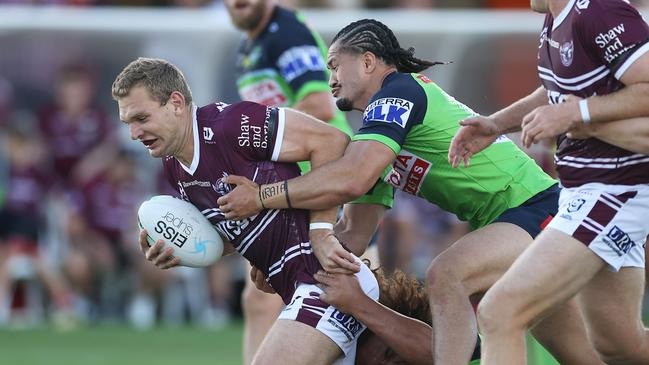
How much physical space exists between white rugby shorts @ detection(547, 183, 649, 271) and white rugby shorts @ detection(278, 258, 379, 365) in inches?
43.0

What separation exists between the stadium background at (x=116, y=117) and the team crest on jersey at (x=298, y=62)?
493 cm

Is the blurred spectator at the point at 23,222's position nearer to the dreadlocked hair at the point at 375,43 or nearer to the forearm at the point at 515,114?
the dreadlocked hair at the point at 375,43

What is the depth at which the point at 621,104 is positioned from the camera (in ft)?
17.0

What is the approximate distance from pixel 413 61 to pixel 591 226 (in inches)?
57.7

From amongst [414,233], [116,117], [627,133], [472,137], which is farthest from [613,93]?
[116,117]

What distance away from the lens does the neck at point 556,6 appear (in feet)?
17.5

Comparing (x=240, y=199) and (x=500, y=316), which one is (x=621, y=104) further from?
(x=240, y=199)

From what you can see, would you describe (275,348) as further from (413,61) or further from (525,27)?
(525,27)

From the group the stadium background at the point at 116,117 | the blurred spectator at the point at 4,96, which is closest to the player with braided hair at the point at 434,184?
the stadium background at the point at 116,117

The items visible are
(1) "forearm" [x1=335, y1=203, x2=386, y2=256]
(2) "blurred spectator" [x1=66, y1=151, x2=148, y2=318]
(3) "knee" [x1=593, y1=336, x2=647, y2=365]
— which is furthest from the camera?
(2) "blurred spectator" [x1=66, y1=151, x2=148, y2=318]

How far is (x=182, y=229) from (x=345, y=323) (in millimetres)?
888

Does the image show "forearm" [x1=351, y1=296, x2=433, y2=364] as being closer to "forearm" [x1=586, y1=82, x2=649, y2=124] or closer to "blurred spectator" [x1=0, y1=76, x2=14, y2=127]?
"forearm" [x1=586, y1=82, x2=649, y2=124]

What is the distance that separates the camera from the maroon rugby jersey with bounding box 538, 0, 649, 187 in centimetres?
514

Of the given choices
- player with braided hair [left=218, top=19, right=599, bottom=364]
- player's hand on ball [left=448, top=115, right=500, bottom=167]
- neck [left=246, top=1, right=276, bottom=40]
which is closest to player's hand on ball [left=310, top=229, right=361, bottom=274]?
player with braided hair [left=218, top=19, right=599, bottom=364]
